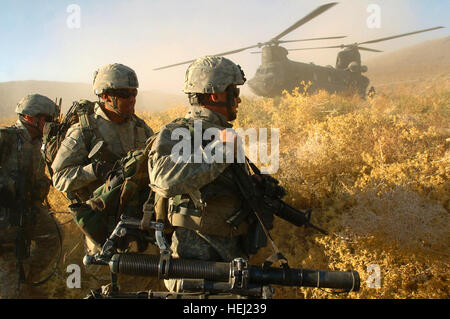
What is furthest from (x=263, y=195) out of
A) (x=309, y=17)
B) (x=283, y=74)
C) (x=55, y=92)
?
(x=55, y=92)

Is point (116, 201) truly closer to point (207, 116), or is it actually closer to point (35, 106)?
point (207, 116)

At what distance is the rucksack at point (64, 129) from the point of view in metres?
3.54

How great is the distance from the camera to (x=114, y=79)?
3590 mm

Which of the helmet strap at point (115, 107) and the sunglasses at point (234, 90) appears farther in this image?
the helmet strap at point (115, 107)

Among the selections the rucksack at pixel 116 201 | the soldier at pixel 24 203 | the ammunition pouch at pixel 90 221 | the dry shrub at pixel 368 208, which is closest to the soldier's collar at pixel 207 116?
the rucksack at pixel 116 201

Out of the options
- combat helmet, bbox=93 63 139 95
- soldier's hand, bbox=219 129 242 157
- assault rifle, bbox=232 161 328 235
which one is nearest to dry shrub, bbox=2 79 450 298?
assault rifle, bbox=232 161 328 235

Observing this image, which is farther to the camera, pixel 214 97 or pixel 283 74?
pixel 283 74

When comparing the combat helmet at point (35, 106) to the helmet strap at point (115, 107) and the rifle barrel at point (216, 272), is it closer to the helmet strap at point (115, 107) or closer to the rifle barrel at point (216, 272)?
the helmet strap at point (115, 107)

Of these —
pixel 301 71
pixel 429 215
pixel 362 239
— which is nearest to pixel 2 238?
pixel 362 239

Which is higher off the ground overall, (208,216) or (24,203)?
(208,216)

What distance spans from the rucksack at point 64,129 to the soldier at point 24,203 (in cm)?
47

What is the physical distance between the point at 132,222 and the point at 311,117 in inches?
219

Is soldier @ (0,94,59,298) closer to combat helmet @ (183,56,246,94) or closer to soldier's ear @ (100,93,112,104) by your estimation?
soldier's ear @ (100,93,112,104)

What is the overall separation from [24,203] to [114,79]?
1.85 meters
